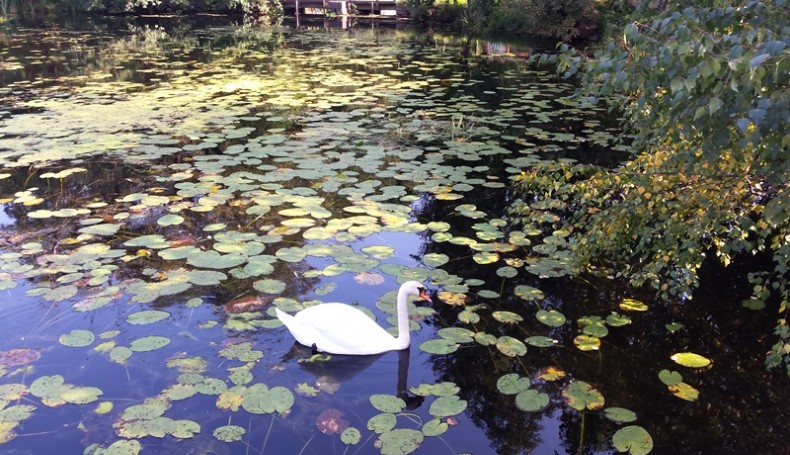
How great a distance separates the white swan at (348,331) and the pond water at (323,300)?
9 centimetres

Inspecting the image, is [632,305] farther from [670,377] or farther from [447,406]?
[447,406]

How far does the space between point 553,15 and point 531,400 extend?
17094mm

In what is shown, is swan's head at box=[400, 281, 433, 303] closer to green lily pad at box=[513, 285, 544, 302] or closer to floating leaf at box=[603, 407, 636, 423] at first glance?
green lily pad at box=[513, 285, 544, 302]

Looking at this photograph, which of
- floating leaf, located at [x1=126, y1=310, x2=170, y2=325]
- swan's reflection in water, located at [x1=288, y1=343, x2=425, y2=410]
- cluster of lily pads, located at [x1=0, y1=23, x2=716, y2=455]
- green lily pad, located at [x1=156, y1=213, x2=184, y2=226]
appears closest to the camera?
cluster of lily pads, located at [x1=0, y1=23, x2=716, y2=455]

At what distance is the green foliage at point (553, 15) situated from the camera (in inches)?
684

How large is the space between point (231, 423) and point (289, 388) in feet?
1.08

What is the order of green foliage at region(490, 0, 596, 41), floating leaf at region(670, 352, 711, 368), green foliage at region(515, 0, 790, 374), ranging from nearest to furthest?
green foliage at region(515, 0, 790, 374)
floating leaf at region(670, 352, 711, 368)
green foliage at region(490, 0, 596, 41)

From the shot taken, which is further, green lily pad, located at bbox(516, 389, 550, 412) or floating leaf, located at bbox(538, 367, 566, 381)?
floating leaf, located at bbox(538, 367, 566, 381)

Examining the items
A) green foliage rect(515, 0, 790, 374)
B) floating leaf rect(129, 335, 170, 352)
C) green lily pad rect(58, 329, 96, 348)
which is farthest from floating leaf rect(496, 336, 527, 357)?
green lily pad rect(58, 329, 96, 348)

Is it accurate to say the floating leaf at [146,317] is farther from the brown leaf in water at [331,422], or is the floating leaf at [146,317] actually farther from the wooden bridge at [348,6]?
the wooden bridge at [348,6]

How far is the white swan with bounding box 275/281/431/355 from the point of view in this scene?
3.12 m

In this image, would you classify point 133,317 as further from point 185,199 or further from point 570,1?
point 570,1

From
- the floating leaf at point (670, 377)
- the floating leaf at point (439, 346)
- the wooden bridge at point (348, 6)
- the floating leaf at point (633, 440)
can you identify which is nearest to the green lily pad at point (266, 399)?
the floating leaf at point (439, 346)

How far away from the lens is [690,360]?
3135 millimetres
